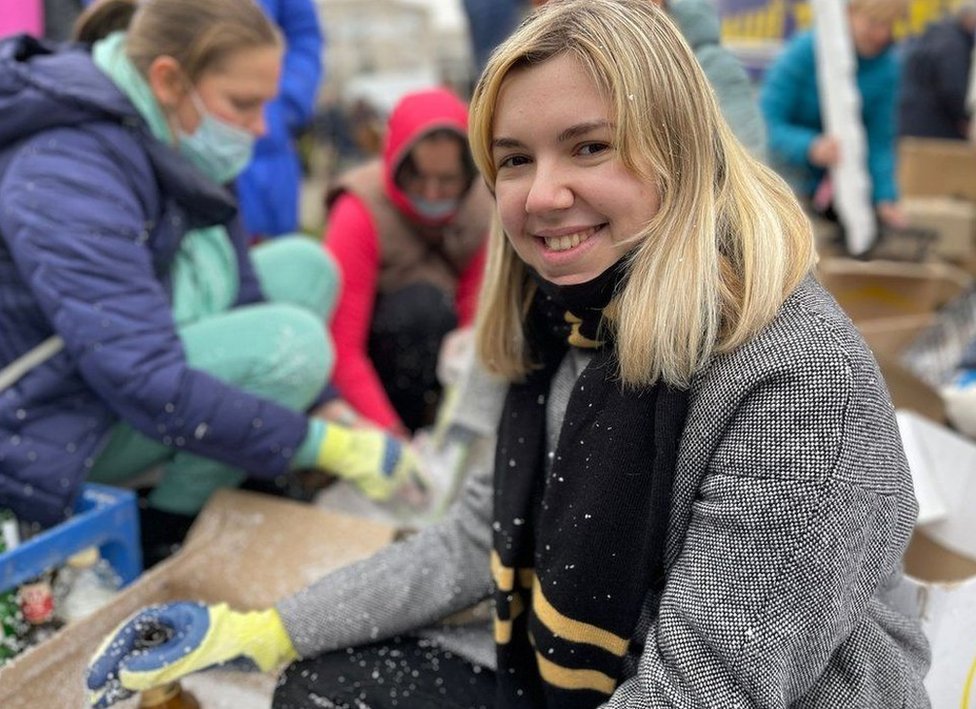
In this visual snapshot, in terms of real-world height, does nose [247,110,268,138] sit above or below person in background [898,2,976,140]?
above

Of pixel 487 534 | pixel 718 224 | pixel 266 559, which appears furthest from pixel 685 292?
pixel 266 559

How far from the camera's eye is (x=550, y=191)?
3.10ft

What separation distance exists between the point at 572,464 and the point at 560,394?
16 cm

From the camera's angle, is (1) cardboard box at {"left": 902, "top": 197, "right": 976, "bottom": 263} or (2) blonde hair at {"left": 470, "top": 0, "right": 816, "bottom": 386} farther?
(1) cardboard box at {"left": 902, "top": 197, "right": 976, "bottom": 263}

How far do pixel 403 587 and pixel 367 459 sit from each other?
0.52 metres

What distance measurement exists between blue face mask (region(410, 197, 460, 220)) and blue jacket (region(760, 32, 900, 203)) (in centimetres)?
158

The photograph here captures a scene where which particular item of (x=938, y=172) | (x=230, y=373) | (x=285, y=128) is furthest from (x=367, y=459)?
(x=938, y=172)

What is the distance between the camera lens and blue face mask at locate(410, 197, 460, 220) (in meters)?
2.37

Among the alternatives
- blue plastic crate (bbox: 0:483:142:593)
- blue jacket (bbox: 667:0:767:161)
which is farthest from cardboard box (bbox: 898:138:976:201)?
blue plastic crate (bbox: 0:483:142:593)

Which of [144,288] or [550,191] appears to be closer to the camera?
[550,191]

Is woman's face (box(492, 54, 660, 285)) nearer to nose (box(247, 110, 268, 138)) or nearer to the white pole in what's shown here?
nose (box(247, 110, 268, 138))

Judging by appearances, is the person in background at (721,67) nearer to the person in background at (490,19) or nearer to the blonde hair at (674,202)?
the blonde hair at (674,202)

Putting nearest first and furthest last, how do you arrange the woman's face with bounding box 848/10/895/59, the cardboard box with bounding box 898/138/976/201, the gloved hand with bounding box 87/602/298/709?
1. the gloved hand with bounding box 87/602/298/709
2. the woman's face with bounding box 848/10/895/59
3. the cardboard box with bounding box 898/138/976/201

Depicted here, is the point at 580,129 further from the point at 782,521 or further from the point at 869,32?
the point at 869,32
